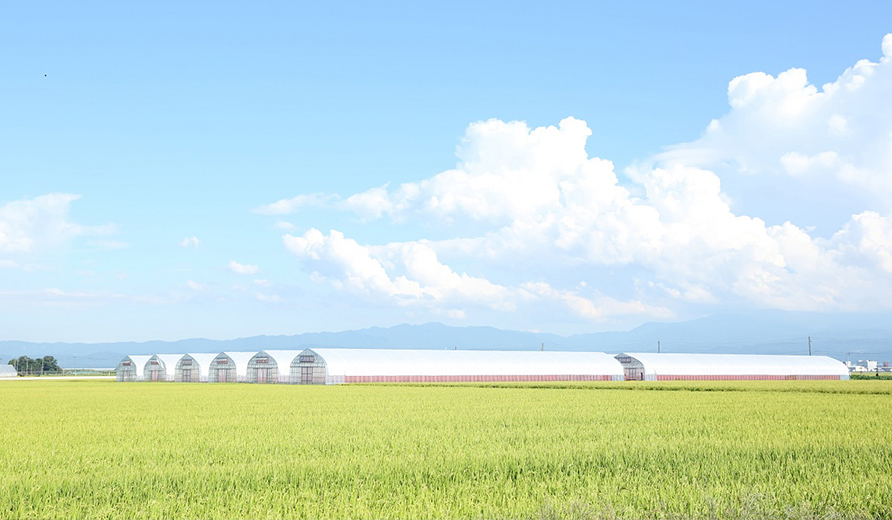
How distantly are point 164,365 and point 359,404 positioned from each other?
211 feet

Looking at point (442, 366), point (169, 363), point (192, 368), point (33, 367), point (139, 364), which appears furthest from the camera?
point (33, 367)

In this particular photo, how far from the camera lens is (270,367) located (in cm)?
7600

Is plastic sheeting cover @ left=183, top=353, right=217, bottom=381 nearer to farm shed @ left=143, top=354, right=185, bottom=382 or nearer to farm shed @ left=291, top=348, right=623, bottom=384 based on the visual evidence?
farm shed @ left=143, top=354, right=185, bottom=382

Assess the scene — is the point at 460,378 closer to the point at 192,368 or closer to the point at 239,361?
the point at 239,361

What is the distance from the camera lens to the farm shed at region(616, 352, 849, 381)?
88562mm

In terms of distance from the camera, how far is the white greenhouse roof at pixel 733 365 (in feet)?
293

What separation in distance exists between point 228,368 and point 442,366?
77.7 ft

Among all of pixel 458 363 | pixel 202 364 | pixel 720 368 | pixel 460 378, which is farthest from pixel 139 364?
pixel 720 368

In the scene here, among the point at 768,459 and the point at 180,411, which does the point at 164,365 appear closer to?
the point at 180,411

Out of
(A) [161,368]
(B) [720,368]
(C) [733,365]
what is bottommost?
(B) [720,368]

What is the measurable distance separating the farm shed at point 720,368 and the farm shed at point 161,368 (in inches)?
2112

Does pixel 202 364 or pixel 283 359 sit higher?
pixel 283 359

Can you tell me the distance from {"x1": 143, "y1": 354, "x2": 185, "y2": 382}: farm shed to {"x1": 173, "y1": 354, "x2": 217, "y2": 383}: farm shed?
3.57ft

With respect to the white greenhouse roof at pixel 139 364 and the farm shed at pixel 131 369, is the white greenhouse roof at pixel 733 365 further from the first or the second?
the farm shed at pixel 131 369
